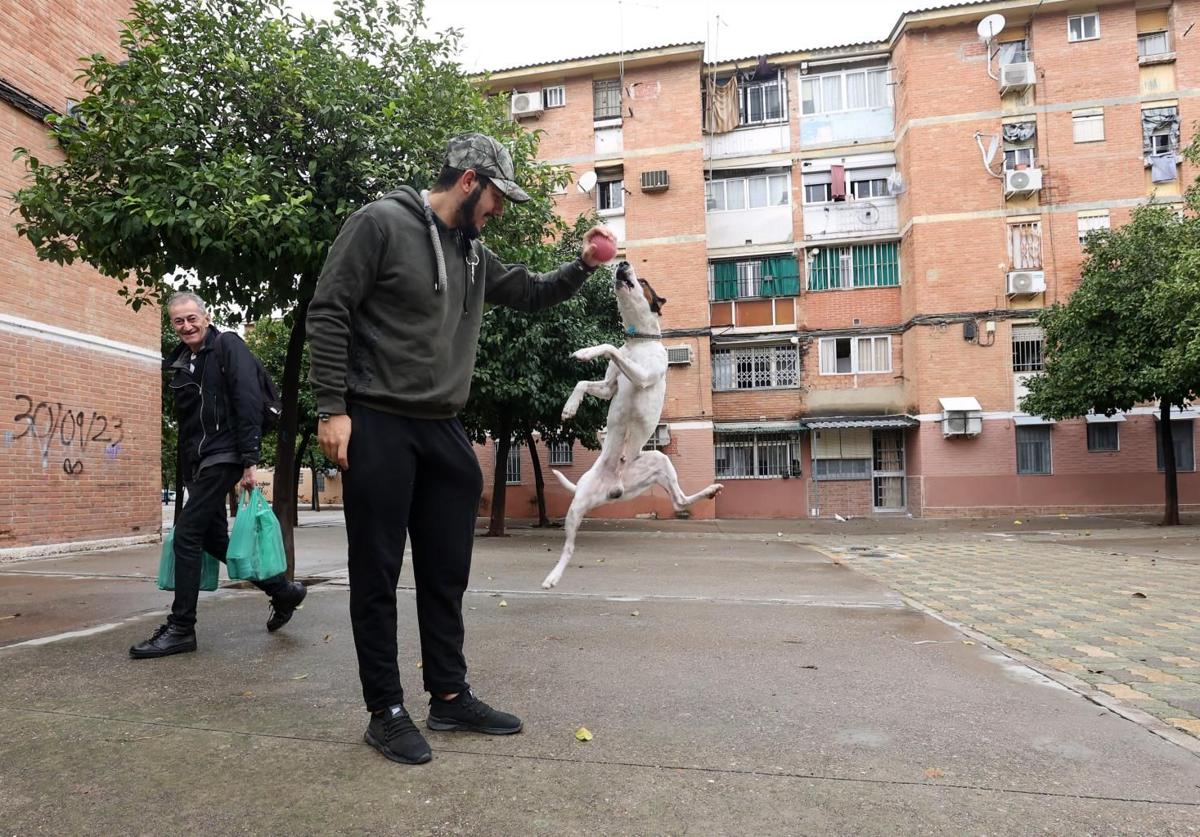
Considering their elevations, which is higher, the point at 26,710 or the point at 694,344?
the point at 694,344

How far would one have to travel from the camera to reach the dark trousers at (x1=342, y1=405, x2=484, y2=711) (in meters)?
2.72

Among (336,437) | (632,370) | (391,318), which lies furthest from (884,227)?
(336,437)

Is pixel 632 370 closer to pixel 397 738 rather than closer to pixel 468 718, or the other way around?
pixel 468 718

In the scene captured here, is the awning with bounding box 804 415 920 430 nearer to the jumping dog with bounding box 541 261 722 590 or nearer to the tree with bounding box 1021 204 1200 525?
the tree with bounding box 1021 204 1200 525

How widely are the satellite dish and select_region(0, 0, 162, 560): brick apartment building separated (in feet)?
66.5

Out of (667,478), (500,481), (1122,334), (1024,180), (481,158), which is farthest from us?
(1024,180)

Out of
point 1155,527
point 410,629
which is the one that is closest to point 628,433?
point 410,629

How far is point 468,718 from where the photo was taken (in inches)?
113

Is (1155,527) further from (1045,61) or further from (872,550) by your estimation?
(1045,61)

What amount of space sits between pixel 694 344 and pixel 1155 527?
39.5ft

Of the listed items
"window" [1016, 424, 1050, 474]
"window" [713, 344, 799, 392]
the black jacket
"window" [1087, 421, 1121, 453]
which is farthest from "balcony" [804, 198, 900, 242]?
the black jacket

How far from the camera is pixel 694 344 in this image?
2233 cm

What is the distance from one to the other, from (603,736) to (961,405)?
66.3ft

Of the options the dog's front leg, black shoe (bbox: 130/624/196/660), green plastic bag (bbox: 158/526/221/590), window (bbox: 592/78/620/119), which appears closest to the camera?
black shoe (bbox: 130/624/196/660)
